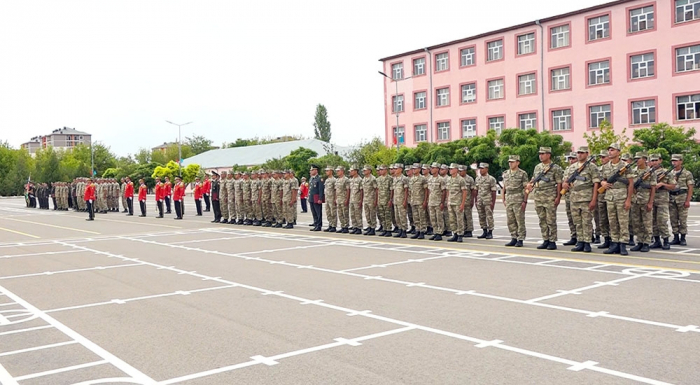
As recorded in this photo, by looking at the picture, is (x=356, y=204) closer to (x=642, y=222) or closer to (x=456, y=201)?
(x=456, y=201)

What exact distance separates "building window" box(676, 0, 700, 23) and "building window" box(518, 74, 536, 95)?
36.6 feet

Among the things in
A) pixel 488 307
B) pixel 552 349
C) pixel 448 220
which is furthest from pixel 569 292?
pixel 448 220

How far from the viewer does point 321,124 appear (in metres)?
111

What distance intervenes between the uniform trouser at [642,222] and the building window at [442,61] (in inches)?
1734

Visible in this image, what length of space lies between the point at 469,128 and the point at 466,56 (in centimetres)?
588

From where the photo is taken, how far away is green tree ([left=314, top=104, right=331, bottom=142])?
111 meters

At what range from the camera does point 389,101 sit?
61.1 m

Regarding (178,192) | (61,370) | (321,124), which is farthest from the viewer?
(321,124)

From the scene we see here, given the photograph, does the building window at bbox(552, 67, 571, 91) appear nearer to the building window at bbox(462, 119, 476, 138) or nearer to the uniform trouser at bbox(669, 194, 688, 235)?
the building window at bbox(462, 119, 476, 138)

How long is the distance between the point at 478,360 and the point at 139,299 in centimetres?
534

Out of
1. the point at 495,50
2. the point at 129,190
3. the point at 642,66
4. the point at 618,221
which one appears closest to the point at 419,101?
the point at 495,50

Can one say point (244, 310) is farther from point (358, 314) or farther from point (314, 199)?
A: point (314, 199)

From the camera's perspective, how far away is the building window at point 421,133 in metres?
58.0

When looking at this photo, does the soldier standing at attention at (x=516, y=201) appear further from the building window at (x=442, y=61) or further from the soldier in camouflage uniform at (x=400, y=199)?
the building window at (x=442, y=61)
